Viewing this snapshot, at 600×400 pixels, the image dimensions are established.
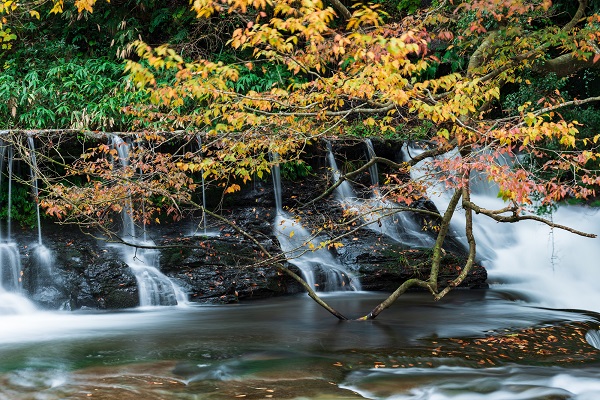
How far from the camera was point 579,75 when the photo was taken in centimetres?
1425

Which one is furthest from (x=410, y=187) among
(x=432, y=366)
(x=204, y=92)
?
(x=204, y=92)

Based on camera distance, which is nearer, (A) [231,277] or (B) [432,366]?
(B) [432,366]

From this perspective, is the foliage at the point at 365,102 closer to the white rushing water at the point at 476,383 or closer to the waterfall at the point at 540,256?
the white rushing water at the point at 476,383

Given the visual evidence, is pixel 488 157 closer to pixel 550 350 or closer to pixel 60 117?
pixel 550 350

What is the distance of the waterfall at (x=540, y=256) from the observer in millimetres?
10820

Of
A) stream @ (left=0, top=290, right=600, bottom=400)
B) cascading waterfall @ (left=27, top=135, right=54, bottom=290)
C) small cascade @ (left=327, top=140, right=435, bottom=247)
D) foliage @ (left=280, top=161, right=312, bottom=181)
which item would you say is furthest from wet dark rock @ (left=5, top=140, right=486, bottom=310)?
foliage @ (left=280, top=161, right=312, bottom=181)

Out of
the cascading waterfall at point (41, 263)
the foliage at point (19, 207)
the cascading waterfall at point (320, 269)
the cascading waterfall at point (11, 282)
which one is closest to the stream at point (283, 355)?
the cascading waterfall at point (11, 282)

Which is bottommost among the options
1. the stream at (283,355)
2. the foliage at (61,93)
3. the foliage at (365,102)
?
the stream at (283,355)

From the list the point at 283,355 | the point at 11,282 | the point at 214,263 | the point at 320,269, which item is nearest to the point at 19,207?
the point at 11,282

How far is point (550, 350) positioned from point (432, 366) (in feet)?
5.08

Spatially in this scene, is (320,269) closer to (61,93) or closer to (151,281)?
(151,281)

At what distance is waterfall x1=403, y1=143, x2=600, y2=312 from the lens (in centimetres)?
1082

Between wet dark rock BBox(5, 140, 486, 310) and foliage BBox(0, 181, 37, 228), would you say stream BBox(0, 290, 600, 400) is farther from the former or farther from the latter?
foliage BBox(0, 181, 37, 228)

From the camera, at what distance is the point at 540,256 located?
41.9ft
